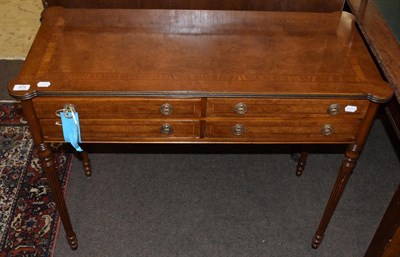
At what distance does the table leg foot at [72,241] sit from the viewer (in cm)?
215

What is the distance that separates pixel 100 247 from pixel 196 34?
1186 millimetres

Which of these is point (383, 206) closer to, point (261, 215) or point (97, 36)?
point (261, 215)

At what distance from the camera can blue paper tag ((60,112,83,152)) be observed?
1605mm

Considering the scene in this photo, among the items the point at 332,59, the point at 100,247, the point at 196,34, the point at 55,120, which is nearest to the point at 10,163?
the point at 100,247

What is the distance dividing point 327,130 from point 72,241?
1350mm

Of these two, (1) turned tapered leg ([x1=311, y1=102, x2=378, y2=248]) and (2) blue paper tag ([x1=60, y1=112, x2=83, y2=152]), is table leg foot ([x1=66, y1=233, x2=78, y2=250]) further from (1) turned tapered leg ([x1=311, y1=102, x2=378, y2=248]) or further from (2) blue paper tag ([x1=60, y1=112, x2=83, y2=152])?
(1) turned tapered leg ([x1=311, y1=102, x2=378, y2=248])

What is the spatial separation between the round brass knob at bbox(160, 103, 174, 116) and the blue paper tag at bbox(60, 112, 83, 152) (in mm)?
320

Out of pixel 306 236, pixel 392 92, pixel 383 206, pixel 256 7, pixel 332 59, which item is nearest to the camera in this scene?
pixel 392 92

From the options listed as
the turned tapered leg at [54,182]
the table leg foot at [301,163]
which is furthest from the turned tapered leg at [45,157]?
the table leg foot at [301,163]

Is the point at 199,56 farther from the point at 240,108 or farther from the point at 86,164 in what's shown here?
the point at 86,164

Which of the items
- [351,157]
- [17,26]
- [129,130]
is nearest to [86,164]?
[129,130]

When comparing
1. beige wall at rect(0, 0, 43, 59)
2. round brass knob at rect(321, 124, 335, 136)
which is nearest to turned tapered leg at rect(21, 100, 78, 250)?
round brass knob at rect(321, 124, 335, 136)

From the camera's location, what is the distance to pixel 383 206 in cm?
247

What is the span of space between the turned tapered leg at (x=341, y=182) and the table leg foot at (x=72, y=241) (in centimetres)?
121
